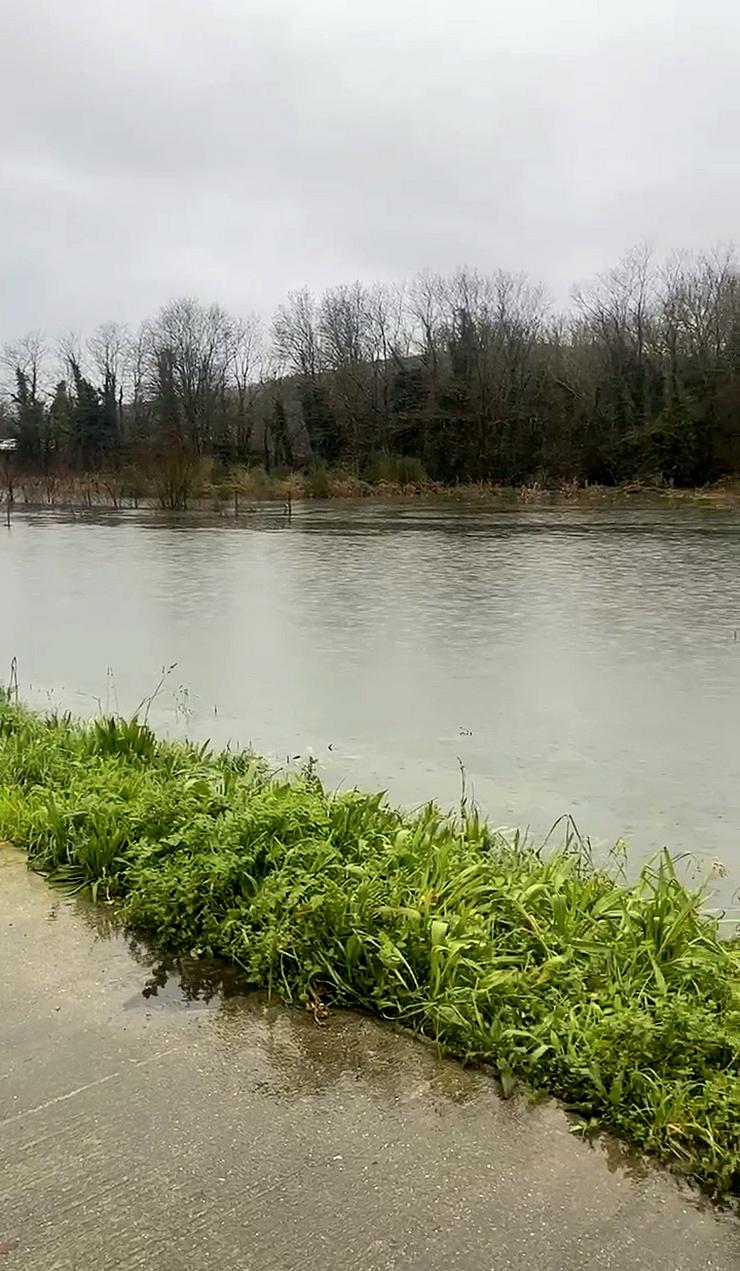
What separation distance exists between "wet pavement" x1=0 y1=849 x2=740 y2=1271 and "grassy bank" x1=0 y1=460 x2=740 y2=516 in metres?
23.9

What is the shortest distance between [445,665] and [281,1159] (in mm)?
5119

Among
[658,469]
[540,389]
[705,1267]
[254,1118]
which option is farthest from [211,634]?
[540,389]

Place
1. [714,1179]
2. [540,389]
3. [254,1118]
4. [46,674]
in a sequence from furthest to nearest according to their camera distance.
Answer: [540,389], [46,674], [254,1118], [714,1179]

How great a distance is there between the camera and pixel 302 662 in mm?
6875

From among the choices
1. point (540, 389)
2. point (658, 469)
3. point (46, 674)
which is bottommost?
point (46, 674)

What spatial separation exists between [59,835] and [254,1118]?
1428 mm

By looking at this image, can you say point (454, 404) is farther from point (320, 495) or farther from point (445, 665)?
point (445, 665)

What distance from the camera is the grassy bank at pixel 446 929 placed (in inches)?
71.8

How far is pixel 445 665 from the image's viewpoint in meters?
6.71

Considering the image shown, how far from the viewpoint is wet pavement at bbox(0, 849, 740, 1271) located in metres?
1.48

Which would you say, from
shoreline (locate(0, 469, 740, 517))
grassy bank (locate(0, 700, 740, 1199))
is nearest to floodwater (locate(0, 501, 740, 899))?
grassy bank (locate(0, 700, 740, 1199))

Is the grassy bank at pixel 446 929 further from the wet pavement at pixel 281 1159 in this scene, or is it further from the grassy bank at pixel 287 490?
the grassy bank at pixel 287 490

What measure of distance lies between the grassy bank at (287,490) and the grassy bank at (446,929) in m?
22.9

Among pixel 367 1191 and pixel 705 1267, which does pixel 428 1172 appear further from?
pixel 705 1267
